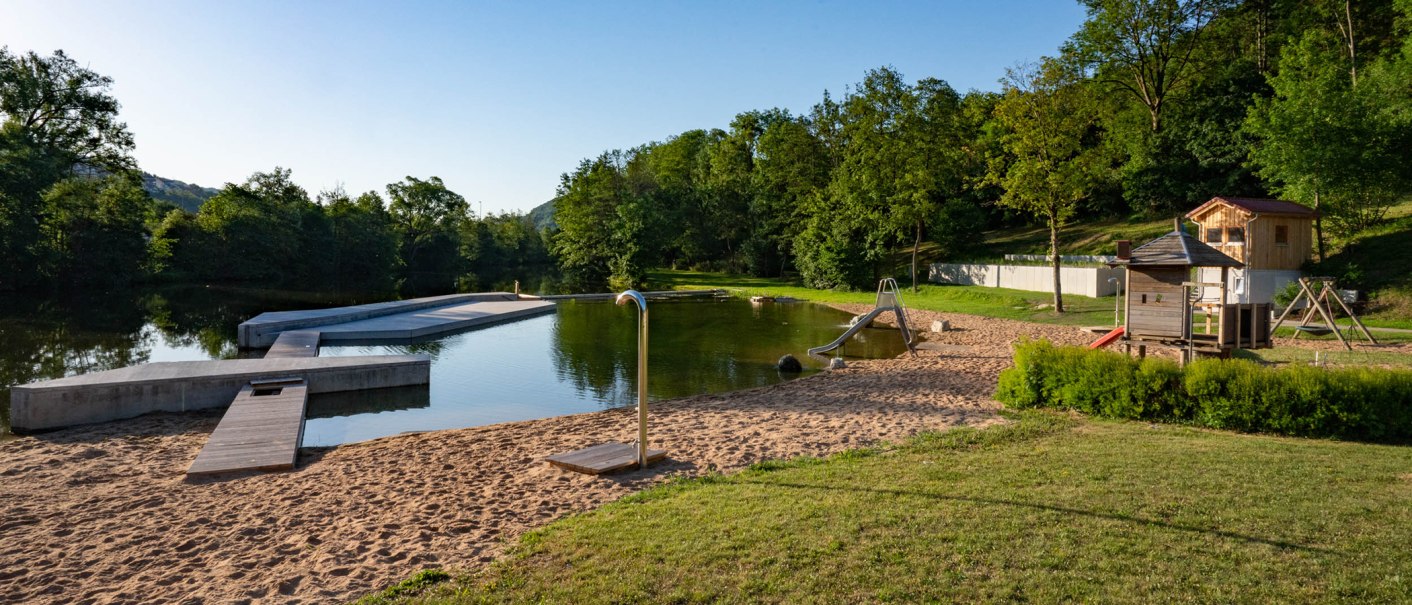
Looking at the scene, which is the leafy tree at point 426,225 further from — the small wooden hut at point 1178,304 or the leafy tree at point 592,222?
the small wooden hut at point 1178,304

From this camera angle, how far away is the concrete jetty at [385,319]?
75.3 feet

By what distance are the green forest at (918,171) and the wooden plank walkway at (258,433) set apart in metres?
26.0

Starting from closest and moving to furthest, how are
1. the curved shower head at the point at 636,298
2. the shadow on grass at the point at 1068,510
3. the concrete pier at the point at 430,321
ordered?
the shadow on grass at the point at 1068,510
the curved shower head at the point at 636,298
the concrete pier at the point at 430,321

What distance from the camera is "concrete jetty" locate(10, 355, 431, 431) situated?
1166cm

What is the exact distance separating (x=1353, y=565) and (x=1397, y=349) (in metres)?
16.2

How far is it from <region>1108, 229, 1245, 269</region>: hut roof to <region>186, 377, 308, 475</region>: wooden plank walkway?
1485 centimetres

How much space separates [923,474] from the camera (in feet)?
25.6

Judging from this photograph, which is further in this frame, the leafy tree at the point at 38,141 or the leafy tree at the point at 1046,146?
the leafy tree at the point at 38,141

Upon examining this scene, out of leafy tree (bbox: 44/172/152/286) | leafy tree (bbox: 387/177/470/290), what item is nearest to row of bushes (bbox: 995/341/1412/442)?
leafy tree (bbox: 44/172/152/286)

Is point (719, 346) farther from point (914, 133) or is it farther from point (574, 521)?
point (914, 133)

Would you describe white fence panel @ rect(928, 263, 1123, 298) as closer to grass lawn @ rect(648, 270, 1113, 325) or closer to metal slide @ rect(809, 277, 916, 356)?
grass lawn @ rect(648, 270, 1113, 325)

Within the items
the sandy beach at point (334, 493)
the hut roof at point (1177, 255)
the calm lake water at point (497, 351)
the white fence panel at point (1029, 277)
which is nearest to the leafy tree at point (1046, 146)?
the white fence panel at point (1029, 277)

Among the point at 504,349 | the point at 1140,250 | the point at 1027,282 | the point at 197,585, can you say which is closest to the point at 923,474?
the point at 197,585

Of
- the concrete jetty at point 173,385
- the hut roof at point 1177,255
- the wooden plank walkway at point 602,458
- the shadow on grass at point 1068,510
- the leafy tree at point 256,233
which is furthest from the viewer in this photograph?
the leafy tree at point 256,233
